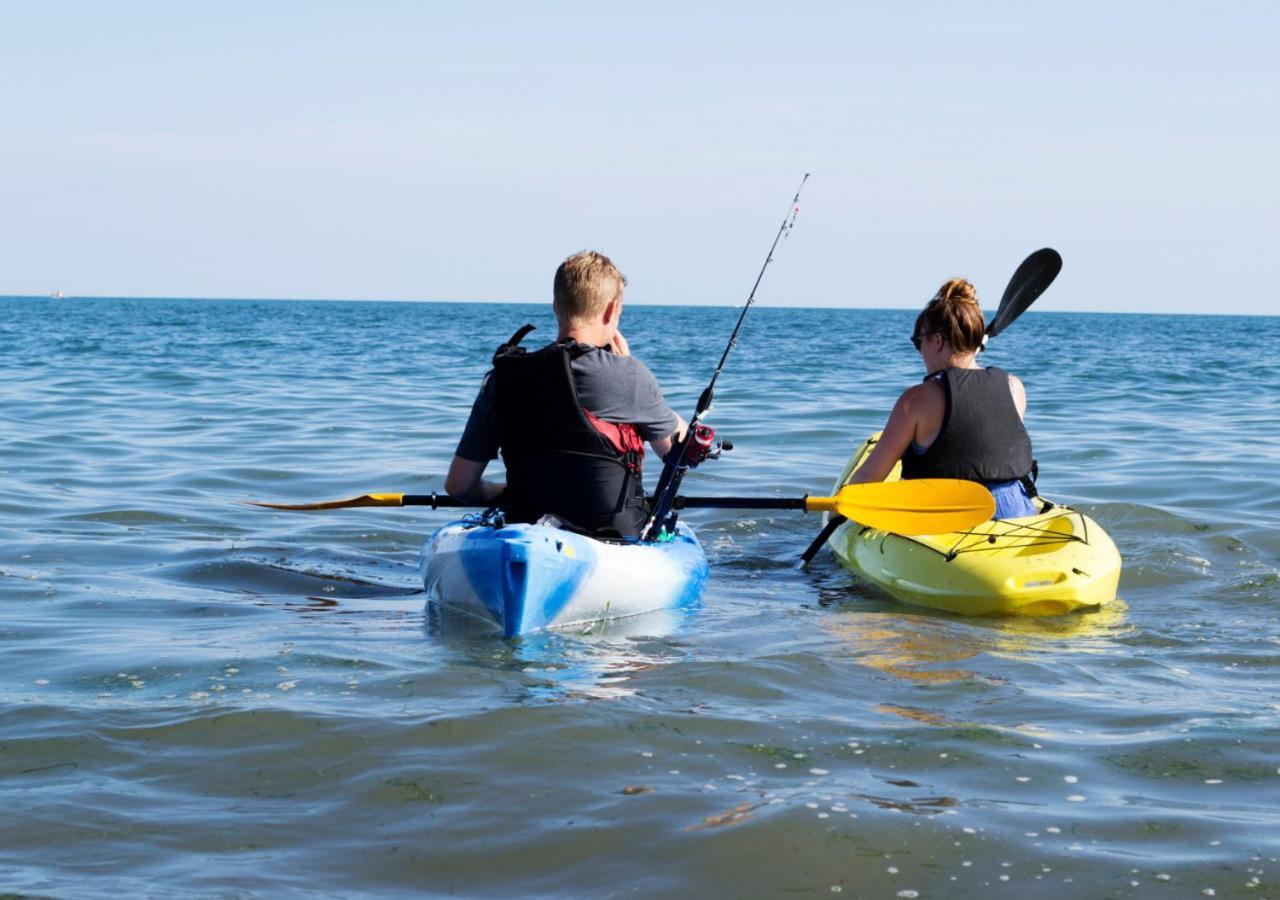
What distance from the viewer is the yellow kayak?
6.36 m

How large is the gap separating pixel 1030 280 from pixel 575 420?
13.1 ft

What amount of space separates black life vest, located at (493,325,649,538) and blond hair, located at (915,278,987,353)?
1505 mm

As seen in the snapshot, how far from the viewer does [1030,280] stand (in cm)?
855

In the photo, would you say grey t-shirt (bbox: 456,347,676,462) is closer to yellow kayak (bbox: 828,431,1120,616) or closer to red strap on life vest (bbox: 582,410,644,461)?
red strap on life vest (bbox: 582,410,644,461)

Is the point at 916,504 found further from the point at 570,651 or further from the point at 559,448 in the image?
the point at 570,651

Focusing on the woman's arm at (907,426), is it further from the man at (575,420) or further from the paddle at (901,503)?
the man at (575,420)

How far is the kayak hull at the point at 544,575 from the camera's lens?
5.51 meters

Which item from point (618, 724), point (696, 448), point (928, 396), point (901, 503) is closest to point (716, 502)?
point (696, 448)

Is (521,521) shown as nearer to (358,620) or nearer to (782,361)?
(358,620)

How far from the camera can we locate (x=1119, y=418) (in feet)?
52.9

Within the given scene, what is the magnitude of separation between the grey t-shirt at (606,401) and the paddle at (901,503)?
0.56 metres

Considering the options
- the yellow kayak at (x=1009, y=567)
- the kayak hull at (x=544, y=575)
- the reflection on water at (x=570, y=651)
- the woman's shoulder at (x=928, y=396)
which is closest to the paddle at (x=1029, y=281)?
the yellow kayak at (x=1009, y=567)

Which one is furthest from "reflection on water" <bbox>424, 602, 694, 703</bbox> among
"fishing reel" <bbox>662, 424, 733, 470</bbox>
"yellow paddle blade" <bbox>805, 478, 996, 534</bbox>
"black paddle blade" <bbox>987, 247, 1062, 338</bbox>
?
"black paddle blade" <bbox>987, 247, 1062, 338</bbox>

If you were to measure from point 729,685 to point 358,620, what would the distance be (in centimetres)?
→ 208
